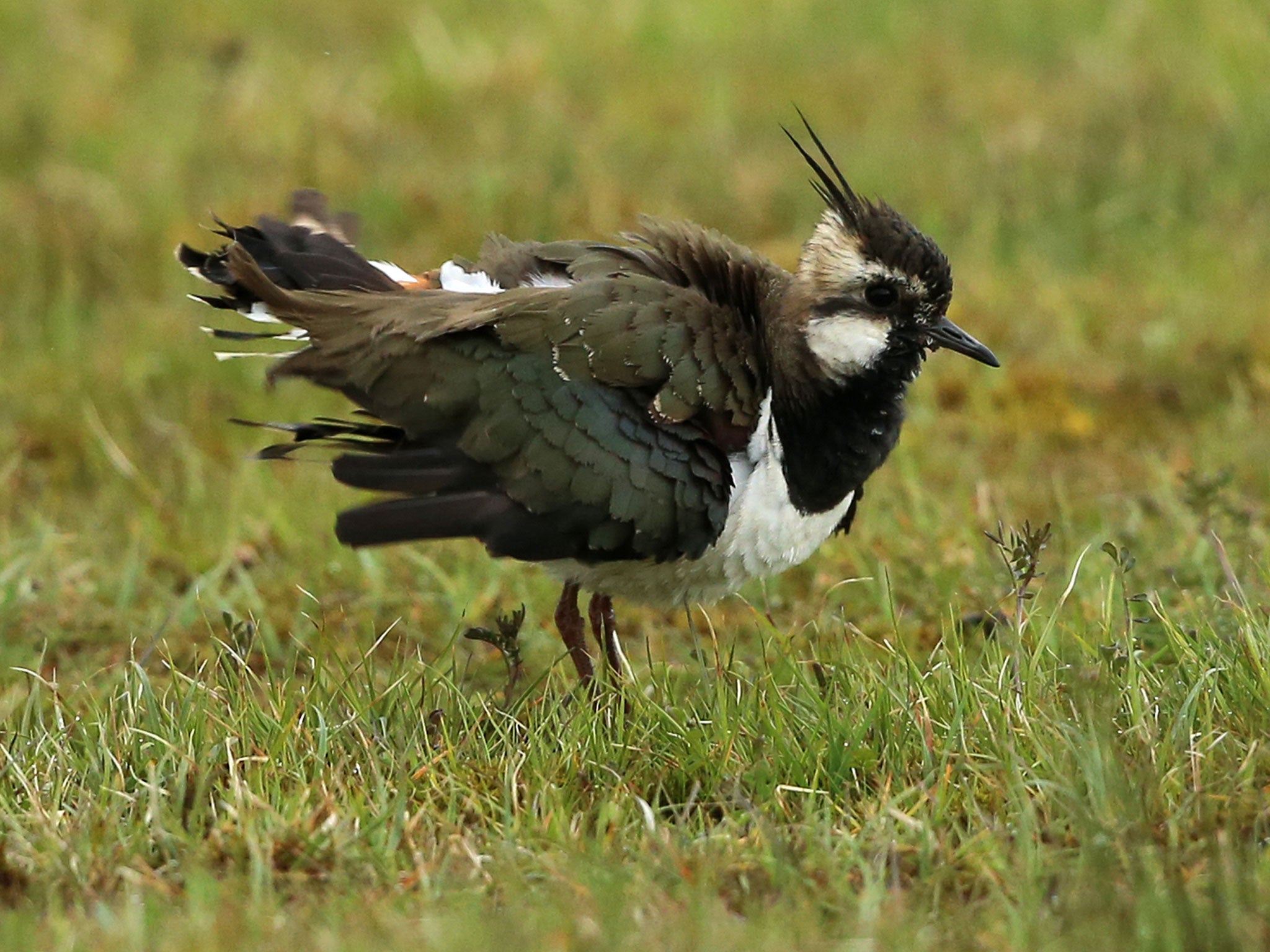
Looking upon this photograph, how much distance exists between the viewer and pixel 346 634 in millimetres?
5156

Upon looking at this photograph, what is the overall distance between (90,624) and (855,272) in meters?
2.56

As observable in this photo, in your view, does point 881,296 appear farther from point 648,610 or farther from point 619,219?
point 619,219

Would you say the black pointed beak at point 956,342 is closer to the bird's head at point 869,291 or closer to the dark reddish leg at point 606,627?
the bird's head at point 869,291

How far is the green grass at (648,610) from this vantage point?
3217 mm

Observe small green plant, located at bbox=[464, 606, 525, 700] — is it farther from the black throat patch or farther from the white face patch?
the white face patch

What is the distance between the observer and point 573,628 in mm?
4508

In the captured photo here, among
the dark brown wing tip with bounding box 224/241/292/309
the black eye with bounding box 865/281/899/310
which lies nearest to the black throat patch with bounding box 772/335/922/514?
the black eye with bounding box 865/281/899/310

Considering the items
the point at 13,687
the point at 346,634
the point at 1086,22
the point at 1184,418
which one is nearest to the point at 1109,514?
the point at 1184,418

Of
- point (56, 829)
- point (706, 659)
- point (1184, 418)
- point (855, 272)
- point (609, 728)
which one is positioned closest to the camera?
point (56, 829)

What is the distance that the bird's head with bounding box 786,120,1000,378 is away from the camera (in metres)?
4.24

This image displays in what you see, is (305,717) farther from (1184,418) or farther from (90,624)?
(1184,418)

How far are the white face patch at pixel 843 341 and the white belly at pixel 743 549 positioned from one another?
191 mm

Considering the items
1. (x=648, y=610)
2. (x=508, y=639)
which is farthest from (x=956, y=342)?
(x=648, y=610)

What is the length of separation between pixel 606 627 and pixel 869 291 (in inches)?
43.1
